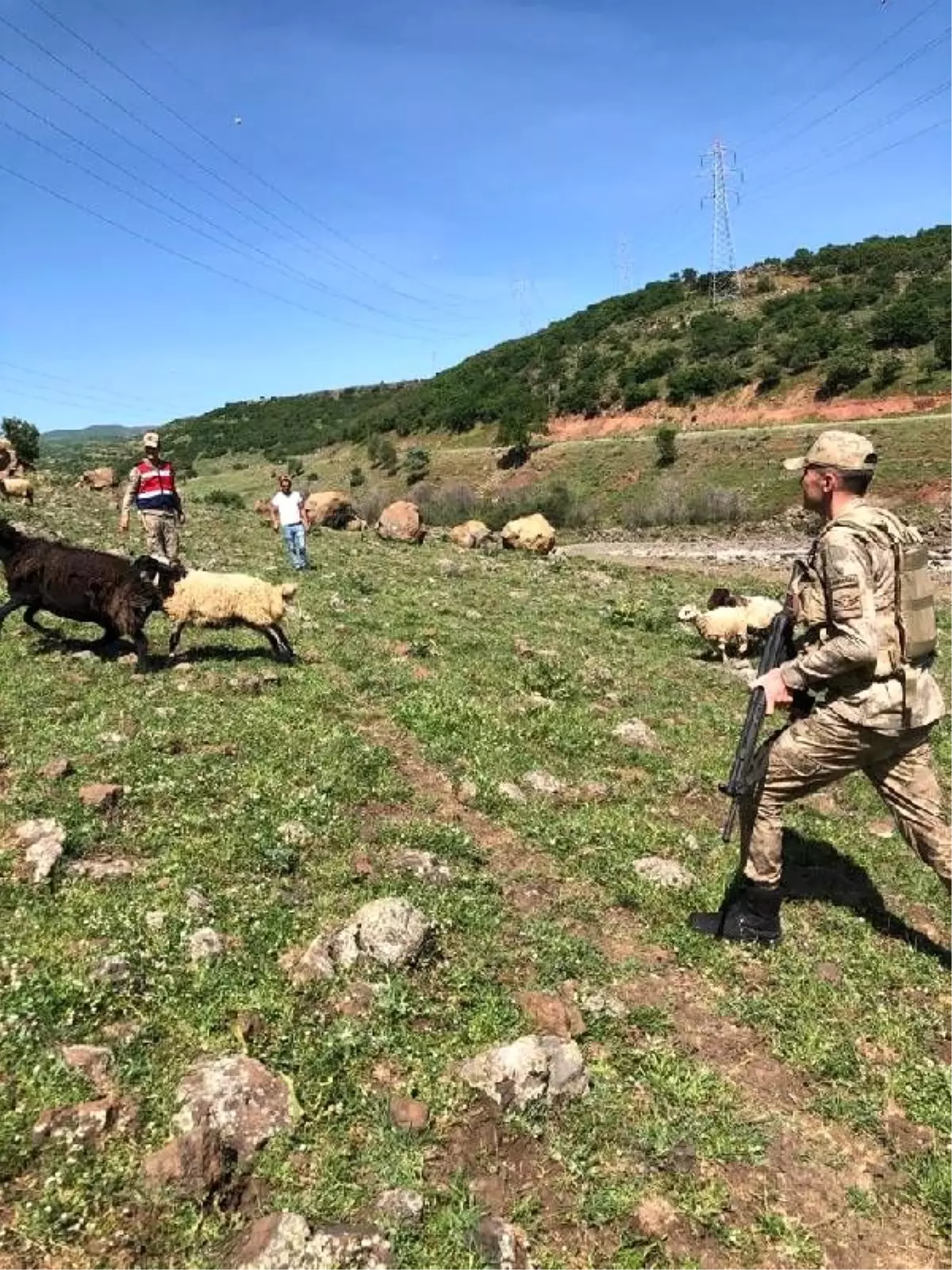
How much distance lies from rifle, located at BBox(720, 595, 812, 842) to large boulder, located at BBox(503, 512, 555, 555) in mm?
24748

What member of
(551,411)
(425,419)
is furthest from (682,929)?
(425,419)

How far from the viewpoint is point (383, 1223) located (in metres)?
3.67

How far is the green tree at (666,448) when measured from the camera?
5919 centimetres

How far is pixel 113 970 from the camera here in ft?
16.0

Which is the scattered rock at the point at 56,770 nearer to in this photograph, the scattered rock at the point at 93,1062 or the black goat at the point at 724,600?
the scattered rock at the point at 93,1062

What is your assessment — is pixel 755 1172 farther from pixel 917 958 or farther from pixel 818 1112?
pixel 917 958


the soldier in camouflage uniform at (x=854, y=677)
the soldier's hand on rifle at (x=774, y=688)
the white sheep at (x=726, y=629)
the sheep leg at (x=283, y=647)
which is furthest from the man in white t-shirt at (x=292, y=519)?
the soldier's hand on rifle at (x=774, y=688)

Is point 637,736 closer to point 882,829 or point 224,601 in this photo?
point 882,829

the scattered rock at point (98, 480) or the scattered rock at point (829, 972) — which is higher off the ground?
the scattered rock at point (98, 480)

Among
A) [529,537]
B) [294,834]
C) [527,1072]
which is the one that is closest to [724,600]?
[294,834]

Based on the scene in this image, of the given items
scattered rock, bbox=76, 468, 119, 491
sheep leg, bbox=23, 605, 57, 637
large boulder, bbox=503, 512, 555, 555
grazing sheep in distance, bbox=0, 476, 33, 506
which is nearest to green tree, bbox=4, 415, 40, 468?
scattered rock, bbox=76, 468, 119, 491

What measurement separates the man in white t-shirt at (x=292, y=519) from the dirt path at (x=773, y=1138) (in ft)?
43.6

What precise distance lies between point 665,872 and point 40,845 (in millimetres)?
4430

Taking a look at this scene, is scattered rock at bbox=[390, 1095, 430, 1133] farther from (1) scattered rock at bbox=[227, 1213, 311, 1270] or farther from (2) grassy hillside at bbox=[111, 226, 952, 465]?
(2) grassy hillside at bbox=[111, 226, 952, 465]
